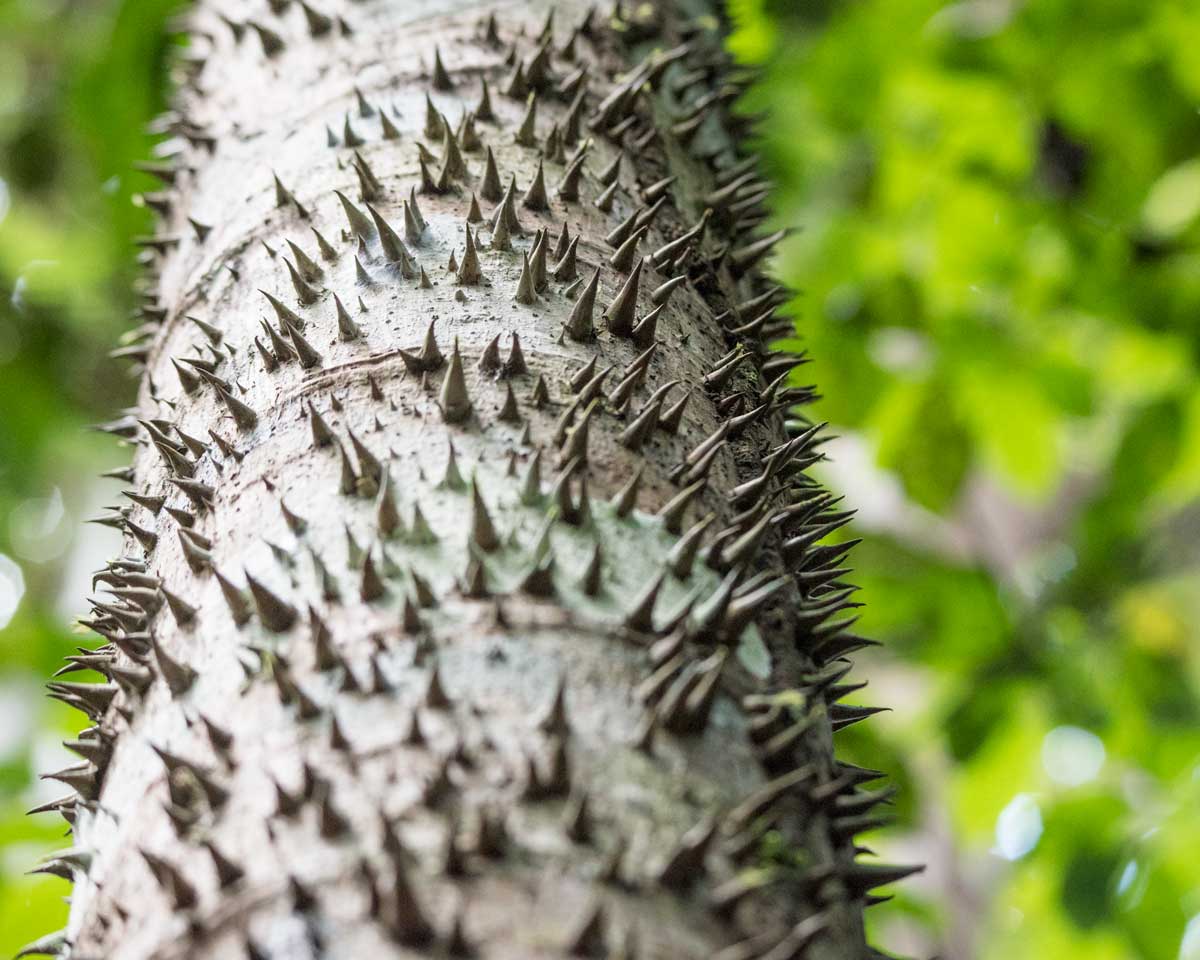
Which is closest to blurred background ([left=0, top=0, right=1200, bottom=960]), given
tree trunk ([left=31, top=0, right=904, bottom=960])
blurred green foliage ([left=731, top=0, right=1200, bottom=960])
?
blurred green foliage ([left=731, top=0, right=1200, bottom=960])

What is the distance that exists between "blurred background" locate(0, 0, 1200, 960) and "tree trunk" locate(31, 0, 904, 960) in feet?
5.17

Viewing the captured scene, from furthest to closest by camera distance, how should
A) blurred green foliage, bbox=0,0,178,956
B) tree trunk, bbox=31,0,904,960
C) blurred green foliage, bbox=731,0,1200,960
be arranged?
1. blurred green foliage, bbox=731,0,1200,960
2. blurred green foliage, bbox=0,0,178,956
3. tree trunk, bbox=31,0,904,960

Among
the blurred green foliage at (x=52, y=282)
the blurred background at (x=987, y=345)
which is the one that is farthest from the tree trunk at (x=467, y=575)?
the blurred background at (x=987, y=345)

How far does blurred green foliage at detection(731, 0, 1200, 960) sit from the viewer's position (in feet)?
9.46

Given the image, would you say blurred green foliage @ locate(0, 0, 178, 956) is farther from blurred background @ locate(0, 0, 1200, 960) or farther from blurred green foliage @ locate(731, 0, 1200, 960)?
blurred green foliage @ locate(731, 0, 1200, 960)

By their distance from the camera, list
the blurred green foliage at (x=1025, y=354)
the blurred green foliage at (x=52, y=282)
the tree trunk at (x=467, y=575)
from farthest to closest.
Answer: the blurred green foliage at (x=1025, y=354)
the blurred green foliage at (x=52, y=282)
the tree trunk at (x=467, y=575)

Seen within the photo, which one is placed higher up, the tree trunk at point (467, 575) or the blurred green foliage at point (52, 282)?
the blurred green foliage at point (52, 282)

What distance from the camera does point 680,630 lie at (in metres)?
0.90

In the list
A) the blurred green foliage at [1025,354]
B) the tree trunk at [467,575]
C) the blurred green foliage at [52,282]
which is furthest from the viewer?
the blurred green foliage at [1025,354]

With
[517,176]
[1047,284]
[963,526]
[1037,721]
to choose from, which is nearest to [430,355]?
[517,176]

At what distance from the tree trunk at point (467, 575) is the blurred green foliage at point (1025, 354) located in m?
1.67

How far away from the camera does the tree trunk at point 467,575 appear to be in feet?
2.53

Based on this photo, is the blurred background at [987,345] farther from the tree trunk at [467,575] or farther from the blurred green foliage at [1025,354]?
the tree trunk at [467,575]

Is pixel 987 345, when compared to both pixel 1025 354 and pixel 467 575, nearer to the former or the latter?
pixel 1025 354
